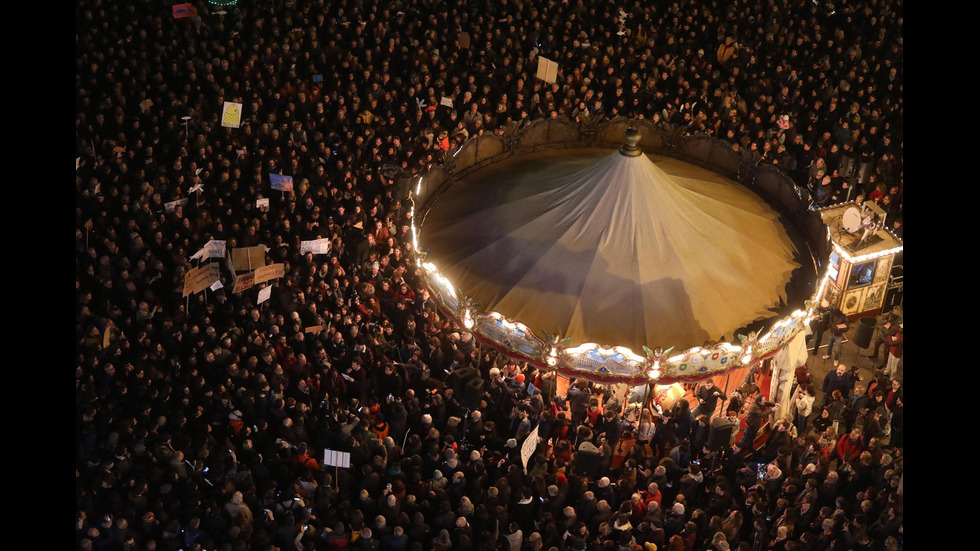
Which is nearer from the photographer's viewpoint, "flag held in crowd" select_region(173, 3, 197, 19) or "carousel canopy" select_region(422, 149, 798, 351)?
"carousel canopy" select_region(422, 149, 798, 351)

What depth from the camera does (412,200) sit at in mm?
22578

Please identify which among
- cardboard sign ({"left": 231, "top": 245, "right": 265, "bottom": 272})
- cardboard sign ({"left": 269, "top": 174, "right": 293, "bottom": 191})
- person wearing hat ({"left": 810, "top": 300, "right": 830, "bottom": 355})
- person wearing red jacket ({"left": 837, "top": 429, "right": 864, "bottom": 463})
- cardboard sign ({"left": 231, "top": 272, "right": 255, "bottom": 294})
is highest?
cardboard sign ({"left": 269, "top": 174, "right": 293, "bottom": 191})

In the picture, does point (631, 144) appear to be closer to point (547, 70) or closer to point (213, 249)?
point (547, 70)

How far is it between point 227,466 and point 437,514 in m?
3.69

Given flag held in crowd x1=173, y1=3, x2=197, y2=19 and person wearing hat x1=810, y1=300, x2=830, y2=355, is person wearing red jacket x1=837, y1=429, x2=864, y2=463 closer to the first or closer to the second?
person wearing hat x1=810, y1=300, x2=830, y2=355

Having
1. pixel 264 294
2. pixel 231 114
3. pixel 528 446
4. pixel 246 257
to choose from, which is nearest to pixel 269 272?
pixel 264 294

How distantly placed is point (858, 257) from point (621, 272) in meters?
5.97

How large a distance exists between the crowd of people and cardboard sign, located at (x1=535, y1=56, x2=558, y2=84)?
0.48m

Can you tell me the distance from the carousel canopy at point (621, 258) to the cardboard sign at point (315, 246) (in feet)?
7.59

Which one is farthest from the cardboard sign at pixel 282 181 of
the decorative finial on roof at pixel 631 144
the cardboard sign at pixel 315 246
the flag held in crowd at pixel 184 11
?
the decorative finial on roof at pixel 631 144

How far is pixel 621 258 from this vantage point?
2100cm

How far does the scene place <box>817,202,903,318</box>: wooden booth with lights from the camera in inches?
927

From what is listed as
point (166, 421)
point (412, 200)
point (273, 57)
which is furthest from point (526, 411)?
point (273, 57)

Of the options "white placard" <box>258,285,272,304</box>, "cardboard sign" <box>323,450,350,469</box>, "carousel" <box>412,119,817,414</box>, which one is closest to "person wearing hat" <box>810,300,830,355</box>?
"carousel" <box>412,119,817,414</box>
